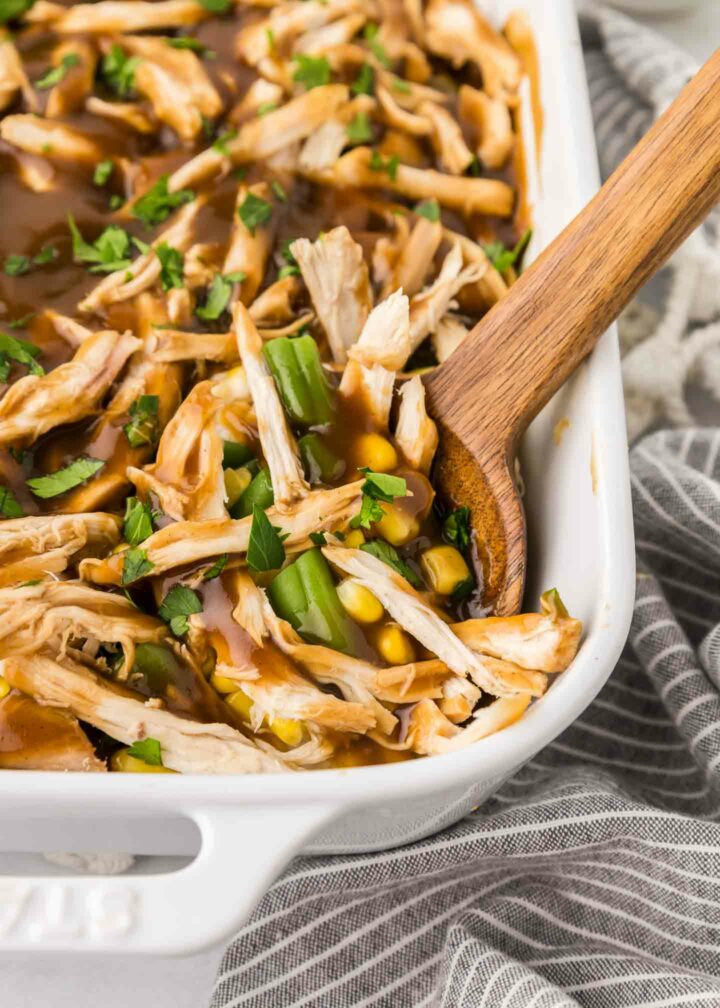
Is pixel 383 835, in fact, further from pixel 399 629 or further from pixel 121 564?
pixel 121 564

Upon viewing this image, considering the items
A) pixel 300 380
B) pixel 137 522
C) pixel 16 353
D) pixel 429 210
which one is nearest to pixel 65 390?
pixel 16 353

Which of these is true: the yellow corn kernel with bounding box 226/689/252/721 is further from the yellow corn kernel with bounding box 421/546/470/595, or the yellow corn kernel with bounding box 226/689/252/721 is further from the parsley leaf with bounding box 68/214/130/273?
the parsley leaf with bounding box 68/214/130/273

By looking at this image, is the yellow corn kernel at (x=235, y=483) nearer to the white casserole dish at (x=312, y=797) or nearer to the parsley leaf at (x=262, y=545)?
the parsley leaf at (x=262, y=545)

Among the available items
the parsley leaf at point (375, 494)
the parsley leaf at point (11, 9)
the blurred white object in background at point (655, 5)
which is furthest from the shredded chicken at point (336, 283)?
the blurred white object in background at point (655, 5)

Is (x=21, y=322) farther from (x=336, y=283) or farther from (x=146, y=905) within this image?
(x=146, y=905)

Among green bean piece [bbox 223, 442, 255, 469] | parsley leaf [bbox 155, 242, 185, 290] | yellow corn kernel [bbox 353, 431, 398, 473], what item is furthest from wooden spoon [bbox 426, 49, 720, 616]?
parsley leaf [bbox 155, 242, 185, 290]

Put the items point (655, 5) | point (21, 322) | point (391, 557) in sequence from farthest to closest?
point (655, 5), point (21, 322), point (391, 557)
